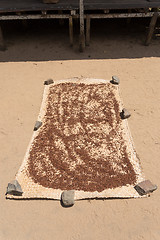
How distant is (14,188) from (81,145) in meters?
2.18

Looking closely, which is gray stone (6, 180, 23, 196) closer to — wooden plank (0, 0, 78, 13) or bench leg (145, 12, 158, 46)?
wooden plank (0, 0, 78, 13)

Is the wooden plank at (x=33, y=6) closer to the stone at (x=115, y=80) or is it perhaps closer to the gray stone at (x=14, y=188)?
the stone at (x=115, y=80)

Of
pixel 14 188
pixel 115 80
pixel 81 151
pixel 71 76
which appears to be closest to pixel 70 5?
pixel 71 76

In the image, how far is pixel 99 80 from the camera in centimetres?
848

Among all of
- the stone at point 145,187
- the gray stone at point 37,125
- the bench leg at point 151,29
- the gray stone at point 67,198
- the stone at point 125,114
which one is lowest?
the gray stone at point 67,198

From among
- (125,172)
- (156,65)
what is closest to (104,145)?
(125,172)

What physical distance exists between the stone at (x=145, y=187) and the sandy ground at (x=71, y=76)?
18cm

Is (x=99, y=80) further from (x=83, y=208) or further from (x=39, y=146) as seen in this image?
(x=83, y=208)

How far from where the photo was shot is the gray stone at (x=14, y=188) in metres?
4.89

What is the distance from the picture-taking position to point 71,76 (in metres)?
8.81

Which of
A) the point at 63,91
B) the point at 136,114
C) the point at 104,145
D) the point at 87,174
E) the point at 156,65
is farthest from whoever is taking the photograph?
the point at 156,65

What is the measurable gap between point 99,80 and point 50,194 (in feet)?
17.1

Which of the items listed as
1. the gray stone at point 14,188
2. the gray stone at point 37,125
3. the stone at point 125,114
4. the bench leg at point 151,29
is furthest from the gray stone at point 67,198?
the bench leg at point 151,29

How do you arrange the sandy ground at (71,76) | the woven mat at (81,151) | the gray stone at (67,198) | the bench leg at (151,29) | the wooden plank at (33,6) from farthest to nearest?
the bench leg at (151,29)
the wooden plank at (33,6)
the woven mat at (81,151)
the gray stone at (67,198)
the sandy ground at (71,76)
